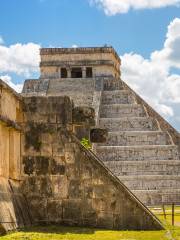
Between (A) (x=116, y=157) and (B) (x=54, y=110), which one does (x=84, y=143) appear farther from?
(A) (x=116, y=157)

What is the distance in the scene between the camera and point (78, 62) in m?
57.2

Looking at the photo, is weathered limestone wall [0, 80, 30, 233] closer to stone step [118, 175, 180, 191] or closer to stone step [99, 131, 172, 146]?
stone step [118, 175, 180, 191]

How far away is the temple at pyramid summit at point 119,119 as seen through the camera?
124 feet

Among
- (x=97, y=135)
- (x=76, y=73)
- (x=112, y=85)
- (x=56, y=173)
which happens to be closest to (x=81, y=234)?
(x=56, y=173)

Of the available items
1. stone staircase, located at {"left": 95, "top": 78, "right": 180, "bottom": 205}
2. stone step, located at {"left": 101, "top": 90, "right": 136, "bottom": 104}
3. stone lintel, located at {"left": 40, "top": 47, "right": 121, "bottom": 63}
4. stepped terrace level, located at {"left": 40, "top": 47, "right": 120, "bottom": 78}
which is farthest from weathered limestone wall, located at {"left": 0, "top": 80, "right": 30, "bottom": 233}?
stone lintel, located at {"left": 40, "top": 47, "right": 121, "bottom": 63}

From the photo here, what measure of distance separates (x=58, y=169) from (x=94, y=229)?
1.27 meters

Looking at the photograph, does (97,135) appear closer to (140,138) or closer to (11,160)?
(11,160)

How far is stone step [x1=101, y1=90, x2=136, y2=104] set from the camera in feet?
164

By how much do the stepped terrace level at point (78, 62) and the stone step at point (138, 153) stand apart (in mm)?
16211

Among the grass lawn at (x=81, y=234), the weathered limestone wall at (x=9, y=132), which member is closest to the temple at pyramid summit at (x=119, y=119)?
the weathered limestone wall at (x=9, y=132)

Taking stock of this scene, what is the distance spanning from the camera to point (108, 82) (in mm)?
54031

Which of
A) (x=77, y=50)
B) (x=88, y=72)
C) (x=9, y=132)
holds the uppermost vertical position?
(x=77, y=50)

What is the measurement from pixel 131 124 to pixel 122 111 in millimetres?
2461

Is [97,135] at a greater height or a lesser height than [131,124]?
lesser
